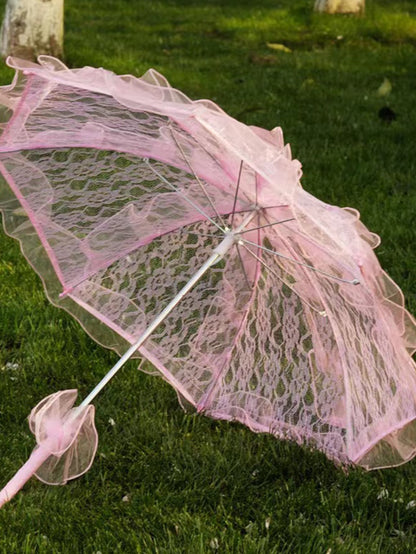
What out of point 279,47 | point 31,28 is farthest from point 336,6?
point 31,28

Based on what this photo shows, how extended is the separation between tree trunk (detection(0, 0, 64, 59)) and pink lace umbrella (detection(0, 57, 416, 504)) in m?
5.21

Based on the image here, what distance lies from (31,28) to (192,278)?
574 centimetres

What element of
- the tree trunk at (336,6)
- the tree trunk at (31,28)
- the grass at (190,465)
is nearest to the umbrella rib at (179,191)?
the grass at (190,465)

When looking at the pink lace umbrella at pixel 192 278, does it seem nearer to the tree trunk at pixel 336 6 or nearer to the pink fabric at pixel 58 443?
the pink fabric at pixel 58 443

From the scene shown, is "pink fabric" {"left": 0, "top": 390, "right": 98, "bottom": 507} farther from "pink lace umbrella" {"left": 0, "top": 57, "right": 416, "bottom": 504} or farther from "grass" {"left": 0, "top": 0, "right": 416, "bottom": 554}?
"grass" {"left": 0, "top": 0, "right": 416, "bottom": 554}

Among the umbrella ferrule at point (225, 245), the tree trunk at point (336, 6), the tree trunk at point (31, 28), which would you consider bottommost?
the tree trunk at point (336, 6)

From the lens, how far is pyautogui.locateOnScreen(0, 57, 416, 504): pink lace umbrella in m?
2.73

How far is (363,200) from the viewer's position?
5.82 m

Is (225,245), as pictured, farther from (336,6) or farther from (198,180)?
(336,6)

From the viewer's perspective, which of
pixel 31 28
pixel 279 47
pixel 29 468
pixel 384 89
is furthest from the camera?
pixel 279 47

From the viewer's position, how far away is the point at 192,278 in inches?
115

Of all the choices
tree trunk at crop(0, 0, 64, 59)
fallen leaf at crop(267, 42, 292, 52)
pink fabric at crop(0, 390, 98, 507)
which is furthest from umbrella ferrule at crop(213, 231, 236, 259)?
fallen leaf at crop(267, 42, 292, 52)

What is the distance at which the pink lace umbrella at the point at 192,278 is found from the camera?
273 cm

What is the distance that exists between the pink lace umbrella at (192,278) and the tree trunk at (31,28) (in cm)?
521
